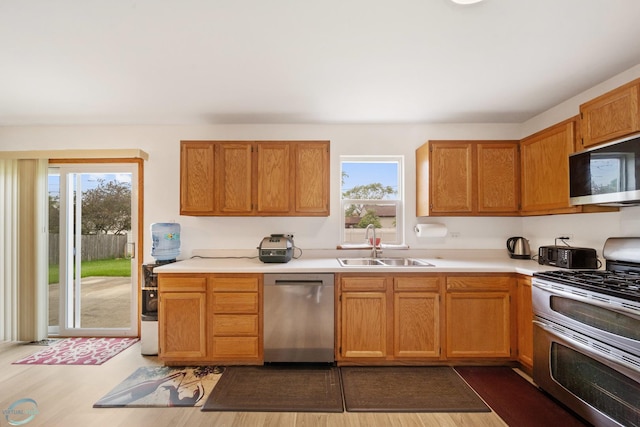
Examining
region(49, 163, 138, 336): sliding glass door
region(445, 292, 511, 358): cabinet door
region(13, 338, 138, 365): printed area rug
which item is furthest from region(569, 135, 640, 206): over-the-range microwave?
region(13, 338, 138, 365): printed area rug

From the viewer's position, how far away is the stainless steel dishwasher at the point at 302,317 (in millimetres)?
2504

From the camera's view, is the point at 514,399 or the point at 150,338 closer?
the point at 514,399

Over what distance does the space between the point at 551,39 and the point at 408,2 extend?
3.35 ft

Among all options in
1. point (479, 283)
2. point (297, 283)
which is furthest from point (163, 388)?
point (479, 283)

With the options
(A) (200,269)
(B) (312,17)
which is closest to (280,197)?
(A) (200,269)

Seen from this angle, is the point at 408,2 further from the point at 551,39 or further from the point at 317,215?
the point at 317,215

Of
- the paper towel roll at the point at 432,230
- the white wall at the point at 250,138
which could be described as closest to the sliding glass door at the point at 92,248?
the white wall at the point at 250,138

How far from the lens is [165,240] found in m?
3.10

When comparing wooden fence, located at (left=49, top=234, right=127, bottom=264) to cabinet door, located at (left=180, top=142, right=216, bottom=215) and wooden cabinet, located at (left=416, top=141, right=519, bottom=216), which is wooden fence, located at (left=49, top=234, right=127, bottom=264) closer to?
cabinet door, located at (left=180, top=142, right=216, bottom=215)

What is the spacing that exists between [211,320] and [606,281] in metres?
Result: 2.94

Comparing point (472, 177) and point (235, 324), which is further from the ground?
point (472, 177)

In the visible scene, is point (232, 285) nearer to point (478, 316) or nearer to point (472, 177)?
point (478, 316)

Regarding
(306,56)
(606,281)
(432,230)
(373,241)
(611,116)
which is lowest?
(606,281)

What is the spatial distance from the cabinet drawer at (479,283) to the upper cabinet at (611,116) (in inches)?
48.3
